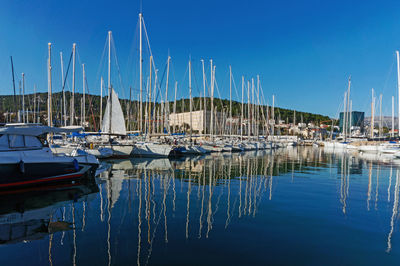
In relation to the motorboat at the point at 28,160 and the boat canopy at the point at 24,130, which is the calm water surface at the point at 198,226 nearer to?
the motorboat at the point at 28,160

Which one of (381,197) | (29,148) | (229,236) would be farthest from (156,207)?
(381,197)

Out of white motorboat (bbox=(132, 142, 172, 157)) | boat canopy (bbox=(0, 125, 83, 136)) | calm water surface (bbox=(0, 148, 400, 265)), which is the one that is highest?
boat canopy (bbox=(0, 125, 83, 136))

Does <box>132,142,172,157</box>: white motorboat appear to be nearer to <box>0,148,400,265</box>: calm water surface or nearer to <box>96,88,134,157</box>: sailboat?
<box>96,88,134,157</box>: sailboat

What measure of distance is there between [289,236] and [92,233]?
222 inches

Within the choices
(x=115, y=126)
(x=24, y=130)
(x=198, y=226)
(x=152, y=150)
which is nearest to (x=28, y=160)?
(x=24, y=130)

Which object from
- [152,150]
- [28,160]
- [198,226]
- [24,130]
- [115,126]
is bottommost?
[198,226]

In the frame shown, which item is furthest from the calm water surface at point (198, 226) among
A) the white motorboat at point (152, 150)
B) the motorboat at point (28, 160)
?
the white motorboat at point (152, 150)

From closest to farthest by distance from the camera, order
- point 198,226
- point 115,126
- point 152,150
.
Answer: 1. point 198,226
2. point 152,150
3. point 115,126

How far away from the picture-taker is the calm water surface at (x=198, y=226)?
6.27 m

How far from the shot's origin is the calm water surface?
627 centimetres

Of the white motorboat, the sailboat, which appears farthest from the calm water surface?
the white motorboat

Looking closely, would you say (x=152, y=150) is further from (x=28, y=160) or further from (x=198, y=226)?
(x=198, y=226)

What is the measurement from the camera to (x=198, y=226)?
27.5 feet

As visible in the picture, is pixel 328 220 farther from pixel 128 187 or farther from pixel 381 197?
pixel 128 187
